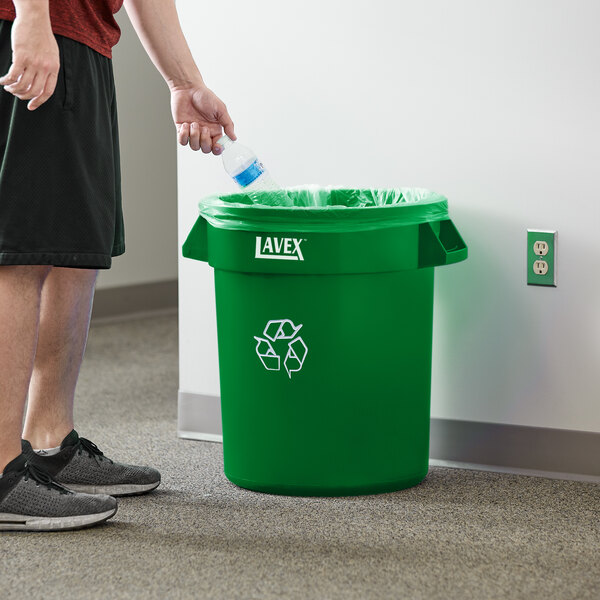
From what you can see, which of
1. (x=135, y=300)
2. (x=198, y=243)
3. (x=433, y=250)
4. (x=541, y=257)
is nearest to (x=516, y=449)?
(x=541, y=257)

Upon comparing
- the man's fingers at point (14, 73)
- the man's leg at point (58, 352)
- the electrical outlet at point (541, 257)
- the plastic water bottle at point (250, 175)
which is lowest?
the man's leg at point (58, 352)

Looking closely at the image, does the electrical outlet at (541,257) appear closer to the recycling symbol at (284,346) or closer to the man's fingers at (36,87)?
the recycling symbol at (284,346)

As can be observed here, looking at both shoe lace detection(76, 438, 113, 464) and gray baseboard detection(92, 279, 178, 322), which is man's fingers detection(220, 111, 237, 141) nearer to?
shoe lace detection(76, 438, 113, 464)

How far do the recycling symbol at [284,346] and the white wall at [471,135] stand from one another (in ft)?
1.37

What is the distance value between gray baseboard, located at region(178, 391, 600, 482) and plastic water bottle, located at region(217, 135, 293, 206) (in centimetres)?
59

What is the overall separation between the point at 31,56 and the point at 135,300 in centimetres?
273

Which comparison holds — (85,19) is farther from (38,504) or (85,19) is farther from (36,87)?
(38,504)

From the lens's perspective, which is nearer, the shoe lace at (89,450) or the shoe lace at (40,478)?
the shoe lace at (40,478)

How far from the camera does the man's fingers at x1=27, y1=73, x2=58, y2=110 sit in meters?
1.55

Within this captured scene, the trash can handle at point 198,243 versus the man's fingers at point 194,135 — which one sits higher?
the man's fingers at point 194,135

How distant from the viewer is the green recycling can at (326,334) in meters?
1.83

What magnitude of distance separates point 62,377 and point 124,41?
8.02ft

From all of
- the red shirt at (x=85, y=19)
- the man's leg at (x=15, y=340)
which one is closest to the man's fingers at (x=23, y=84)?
the red shirt at (x=85, y=19)

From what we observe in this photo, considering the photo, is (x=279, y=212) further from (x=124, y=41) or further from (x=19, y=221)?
(x=124, y=41)
